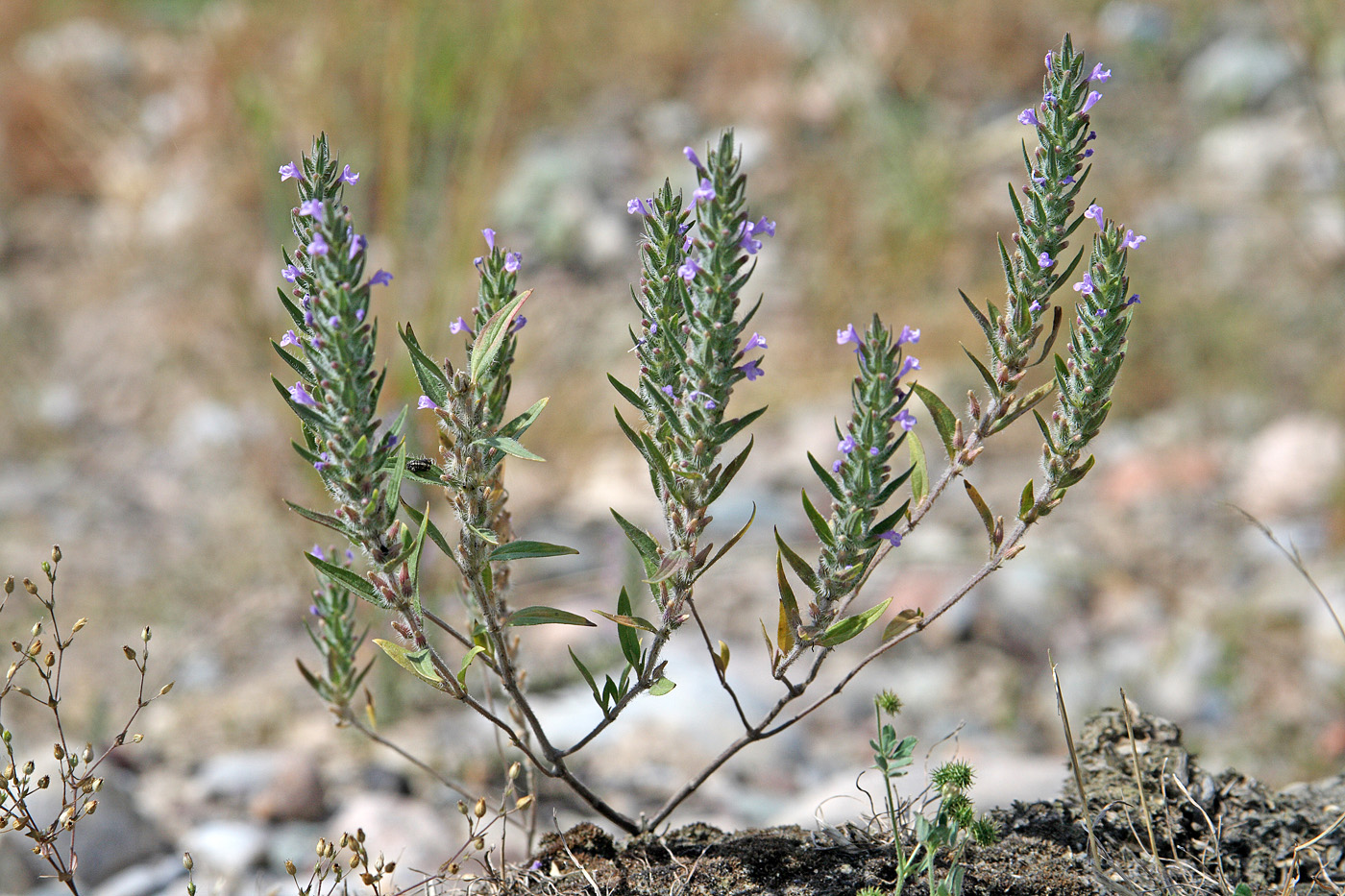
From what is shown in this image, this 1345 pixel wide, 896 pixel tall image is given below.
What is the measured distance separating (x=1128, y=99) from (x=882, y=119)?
183 centimetres

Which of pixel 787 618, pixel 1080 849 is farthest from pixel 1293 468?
pixel 787 618

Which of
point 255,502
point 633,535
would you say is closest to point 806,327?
point 255,502

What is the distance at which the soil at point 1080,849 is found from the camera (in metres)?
1.62

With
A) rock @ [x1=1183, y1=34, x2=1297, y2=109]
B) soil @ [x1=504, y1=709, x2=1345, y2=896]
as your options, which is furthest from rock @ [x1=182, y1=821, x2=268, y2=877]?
rock @ [x1=1183, y1=34, x2=1297, y2=109]

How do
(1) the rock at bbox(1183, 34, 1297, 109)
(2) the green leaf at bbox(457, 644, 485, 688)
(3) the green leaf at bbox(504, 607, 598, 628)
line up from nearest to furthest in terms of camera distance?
1. (2) the green leaf at bbox(457, 644, 485, 688)
2. (3) the green leaf at bbox(504, 607, 598, 628)
3. (1) the rock at bbox(1183, 34, 1297, 109)

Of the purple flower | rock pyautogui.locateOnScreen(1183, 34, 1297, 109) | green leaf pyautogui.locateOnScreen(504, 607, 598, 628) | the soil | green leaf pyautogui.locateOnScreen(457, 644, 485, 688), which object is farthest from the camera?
rock pyautogui.locateOnScreen(1183, 34, 1297, 109)

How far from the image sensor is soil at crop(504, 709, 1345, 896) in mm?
1625

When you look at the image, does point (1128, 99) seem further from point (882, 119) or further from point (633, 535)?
point (633, 535)

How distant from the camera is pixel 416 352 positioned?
52.7 inches

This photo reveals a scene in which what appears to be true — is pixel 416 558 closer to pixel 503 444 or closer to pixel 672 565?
pixel 503 444

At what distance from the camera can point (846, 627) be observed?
4.67ft

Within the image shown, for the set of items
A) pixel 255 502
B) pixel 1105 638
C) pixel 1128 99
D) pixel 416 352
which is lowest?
pixel 416 352

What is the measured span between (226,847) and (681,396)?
6.76 feet

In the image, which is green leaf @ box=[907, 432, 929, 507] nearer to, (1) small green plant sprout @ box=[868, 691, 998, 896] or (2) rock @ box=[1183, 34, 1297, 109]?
(1) small green plant sprout @ box=[868, 691, 998, 896]
